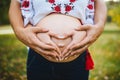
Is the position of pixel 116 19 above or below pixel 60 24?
below

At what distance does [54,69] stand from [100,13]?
484 millimetres

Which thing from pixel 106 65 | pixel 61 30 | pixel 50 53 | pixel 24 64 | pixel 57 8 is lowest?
pixel 106 65

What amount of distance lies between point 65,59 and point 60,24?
23 cm

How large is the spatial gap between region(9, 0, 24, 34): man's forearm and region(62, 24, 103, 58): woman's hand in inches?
13.9

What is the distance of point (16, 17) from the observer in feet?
7.59

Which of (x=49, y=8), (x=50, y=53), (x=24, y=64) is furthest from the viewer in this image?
(x=24, y=64)

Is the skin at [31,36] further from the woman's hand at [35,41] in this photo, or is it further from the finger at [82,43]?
the finger at [82,43]

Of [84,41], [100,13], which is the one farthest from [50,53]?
[100,13]

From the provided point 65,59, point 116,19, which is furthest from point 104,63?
point 65,59

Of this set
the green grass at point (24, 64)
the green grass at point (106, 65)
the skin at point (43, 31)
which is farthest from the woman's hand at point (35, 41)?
the green grass at point (106, 65)

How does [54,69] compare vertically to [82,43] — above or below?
below

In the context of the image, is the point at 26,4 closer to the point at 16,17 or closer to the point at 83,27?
the point at 16,17

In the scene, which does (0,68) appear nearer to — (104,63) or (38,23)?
(104,63)

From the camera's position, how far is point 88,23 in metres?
2.37
